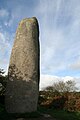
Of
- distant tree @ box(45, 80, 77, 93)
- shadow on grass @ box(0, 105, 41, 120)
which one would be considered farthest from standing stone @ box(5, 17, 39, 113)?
distant tree @ box(45, 80, 77, 93)

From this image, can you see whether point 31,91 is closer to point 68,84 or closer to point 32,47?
point 32,47

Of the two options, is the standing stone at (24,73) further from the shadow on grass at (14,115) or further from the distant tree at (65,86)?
the distant tree at (65,86)

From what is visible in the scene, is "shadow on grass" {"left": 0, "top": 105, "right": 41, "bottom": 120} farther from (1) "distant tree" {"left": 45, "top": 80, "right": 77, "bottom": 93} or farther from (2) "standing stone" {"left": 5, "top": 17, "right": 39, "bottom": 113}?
(1) "distant tree" {"left": 45, "top": 80, "right": 77, "bottom": 93}

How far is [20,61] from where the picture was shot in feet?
59.9

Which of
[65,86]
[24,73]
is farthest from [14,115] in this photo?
[65,86]

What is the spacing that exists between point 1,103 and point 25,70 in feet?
11.7

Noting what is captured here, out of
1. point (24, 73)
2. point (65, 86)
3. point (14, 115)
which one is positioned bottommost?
point (14, 115)

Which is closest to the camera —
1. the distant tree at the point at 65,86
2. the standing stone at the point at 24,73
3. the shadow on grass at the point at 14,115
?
the shadow on grass at the point at 14,115

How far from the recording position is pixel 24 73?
18047mm

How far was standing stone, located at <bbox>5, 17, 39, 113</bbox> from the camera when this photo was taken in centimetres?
1772

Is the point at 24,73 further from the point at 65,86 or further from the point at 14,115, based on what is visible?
the point at 65,86

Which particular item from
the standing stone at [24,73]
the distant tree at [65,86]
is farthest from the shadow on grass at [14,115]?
the distant tree at [65,86]

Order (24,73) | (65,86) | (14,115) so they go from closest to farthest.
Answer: (14,115), (24,73), (65,86)

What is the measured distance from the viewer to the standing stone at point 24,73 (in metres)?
17.7
